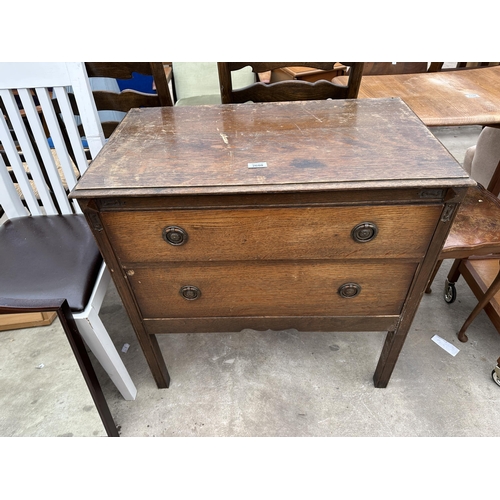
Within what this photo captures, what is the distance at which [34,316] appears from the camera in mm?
1207

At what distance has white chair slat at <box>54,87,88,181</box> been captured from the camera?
131 cm

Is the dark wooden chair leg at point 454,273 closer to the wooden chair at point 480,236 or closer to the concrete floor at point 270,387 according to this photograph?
the wooden chair at point 480,236

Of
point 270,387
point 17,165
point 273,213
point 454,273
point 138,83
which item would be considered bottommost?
point 270,387

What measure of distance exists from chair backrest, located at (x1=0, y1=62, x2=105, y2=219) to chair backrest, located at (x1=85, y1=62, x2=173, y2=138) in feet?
0.55

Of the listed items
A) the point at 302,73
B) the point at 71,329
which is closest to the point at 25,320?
the point at 71,329

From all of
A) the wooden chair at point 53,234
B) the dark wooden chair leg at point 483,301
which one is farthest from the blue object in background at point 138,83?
the dark wooden chair leg at point 483,301

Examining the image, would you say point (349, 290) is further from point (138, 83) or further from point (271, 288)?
point (138, 83)

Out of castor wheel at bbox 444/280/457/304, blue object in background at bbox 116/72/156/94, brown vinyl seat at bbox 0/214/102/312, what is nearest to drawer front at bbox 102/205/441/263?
brown vinyl seat at bbox 0/214/102/312

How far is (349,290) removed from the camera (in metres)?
1.15

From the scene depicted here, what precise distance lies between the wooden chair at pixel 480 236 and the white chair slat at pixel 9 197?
5.69 feet

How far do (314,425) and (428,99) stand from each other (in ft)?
4.94

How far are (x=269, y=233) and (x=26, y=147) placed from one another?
3.51 ft

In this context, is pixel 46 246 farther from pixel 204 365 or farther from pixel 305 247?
pixel 305 247

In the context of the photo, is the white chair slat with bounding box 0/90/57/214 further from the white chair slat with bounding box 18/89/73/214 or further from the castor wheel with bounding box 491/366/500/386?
the castor wheel with bounding box 491/366/500/386
